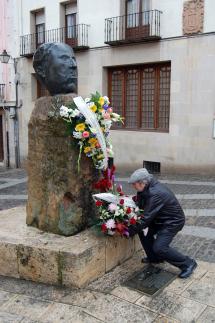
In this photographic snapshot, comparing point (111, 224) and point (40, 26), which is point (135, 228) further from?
point (40, 26)

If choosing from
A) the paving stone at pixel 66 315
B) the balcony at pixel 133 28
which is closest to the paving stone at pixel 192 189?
the balcony at pixel 133 28

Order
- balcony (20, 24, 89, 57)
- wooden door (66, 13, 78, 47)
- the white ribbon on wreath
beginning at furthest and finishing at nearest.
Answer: wooden door (66, 13, 78, 47), balcony (20, 24, 89, 57), the white ribbon on wreath

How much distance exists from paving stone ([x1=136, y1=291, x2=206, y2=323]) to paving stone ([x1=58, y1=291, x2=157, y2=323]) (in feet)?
0.40

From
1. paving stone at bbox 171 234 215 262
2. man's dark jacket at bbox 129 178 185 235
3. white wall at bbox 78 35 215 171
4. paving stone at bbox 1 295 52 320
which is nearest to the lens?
paving stone at bbox 1 295 52 320

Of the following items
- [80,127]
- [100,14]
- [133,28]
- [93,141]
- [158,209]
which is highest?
[100,14]

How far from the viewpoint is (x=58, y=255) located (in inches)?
162

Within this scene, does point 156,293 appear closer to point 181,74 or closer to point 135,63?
point 181,74

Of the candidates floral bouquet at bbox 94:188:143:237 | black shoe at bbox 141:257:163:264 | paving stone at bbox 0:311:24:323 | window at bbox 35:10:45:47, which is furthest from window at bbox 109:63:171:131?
paving stone at bbox 0:311:24:323

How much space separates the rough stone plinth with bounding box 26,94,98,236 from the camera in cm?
451

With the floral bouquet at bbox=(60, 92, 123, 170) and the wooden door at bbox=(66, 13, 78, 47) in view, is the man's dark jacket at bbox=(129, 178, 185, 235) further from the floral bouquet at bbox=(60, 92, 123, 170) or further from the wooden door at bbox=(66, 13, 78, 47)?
the wooden door at bbox=(66, 13, 78, 47)

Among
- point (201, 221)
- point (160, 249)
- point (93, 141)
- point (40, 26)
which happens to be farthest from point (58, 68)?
point (40, 26)

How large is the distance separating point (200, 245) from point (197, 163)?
646 cm

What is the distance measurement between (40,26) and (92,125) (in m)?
13.2

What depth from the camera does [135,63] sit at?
12.9 m
